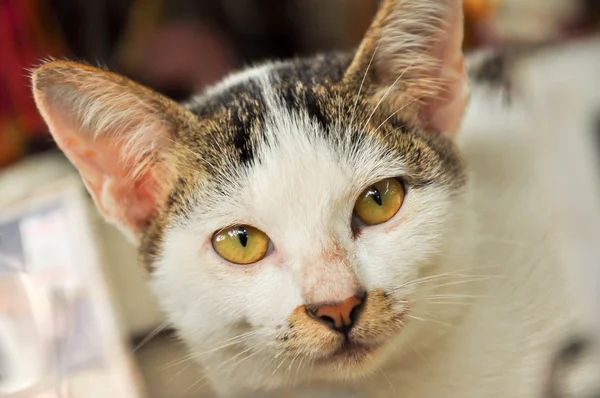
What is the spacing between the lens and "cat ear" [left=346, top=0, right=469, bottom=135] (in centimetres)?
65

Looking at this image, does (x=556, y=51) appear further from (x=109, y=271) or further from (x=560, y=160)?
(x=109, y=271)

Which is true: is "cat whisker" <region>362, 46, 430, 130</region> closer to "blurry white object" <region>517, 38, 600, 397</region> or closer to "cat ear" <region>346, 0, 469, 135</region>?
"cat ear" <region>346, 0, 469, 135</region>

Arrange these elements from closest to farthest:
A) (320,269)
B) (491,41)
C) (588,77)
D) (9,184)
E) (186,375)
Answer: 1. (320,269)
2. (186,375)
3. (9,184)
4. (588,77)
5. (491,41)

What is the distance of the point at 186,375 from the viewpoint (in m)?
0.68

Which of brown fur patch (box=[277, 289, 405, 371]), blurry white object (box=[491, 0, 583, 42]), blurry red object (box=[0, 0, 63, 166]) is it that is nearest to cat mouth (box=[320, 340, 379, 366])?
brown fur patch (box=[277, 289, 405, 371])

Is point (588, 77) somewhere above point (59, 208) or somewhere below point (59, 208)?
above

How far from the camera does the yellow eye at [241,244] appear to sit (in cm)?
61

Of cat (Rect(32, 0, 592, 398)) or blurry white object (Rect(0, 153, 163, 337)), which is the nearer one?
cat (Rect(32, 0, 592, 398))

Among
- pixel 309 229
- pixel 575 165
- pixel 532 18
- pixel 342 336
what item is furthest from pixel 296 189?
pixel 532 18

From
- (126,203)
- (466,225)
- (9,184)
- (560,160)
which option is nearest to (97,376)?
(126,203)

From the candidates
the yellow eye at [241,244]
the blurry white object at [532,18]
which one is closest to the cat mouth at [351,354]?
the yellow eye at [241,244]

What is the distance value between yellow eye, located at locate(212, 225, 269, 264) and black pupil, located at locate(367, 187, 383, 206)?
0.13 meters

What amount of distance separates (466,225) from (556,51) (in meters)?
0.52

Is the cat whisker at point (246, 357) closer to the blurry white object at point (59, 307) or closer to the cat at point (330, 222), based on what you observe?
the cat at point (330, 222)
